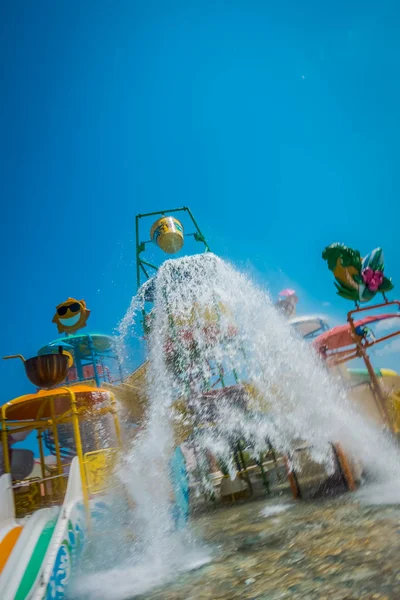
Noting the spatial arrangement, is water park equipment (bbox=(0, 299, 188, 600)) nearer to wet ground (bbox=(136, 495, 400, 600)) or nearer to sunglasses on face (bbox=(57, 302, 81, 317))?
wet ground (bbox=(136, 495, 400, 600))

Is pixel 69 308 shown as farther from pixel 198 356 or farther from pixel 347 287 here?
pixel 347 287

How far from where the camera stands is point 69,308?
1429cm

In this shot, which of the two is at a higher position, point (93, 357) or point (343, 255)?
point (93, 357)

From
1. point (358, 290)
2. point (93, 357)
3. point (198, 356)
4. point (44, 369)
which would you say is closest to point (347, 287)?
point (358, 290)

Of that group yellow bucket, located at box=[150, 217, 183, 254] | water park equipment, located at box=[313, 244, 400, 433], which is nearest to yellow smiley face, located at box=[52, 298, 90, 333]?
yellow bucket, located at box=[150, 217, 183, 254]

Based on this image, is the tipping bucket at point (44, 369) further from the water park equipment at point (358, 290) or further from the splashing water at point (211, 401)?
the water park equipment at point (358, 290)

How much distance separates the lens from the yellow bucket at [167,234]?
13.6 metres

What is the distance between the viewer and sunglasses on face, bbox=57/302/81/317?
14.2 metres

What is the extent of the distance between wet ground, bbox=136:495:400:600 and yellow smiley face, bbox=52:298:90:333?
10273 mm

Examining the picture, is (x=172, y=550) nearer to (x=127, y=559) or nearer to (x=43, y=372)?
(x=127, y=559)

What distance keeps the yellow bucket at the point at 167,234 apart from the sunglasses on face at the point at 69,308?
13.8ft

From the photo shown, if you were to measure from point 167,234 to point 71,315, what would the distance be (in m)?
5.24

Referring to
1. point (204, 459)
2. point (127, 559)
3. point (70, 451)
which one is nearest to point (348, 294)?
point (204, 459)

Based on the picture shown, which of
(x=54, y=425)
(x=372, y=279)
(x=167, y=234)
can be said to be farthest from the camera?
(x=167, y=234)
